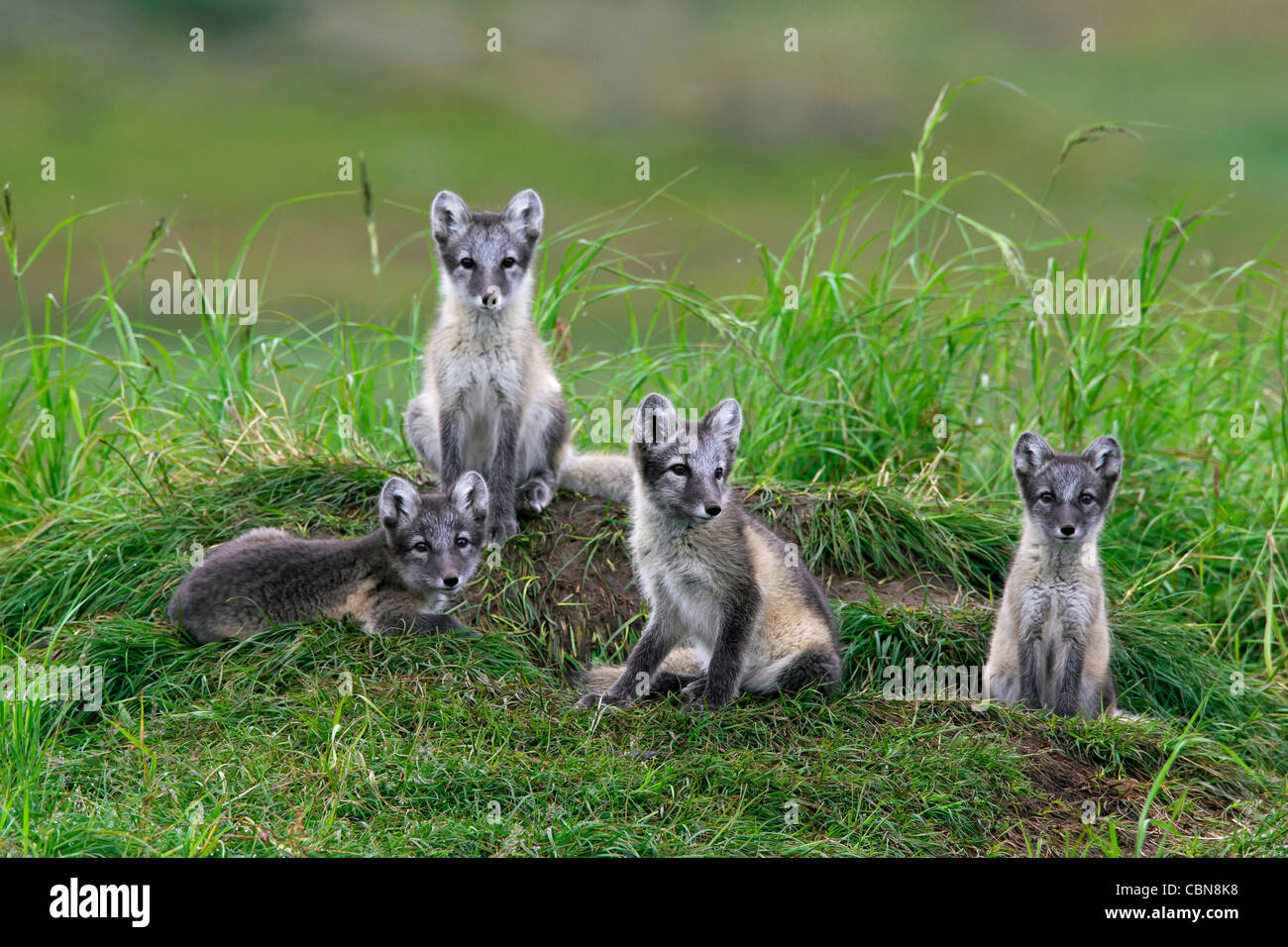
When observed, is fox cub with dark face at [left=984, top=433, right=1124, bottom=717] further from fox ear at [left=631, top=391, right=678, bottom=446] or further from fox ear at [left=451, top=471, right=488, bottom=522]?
fox ear at [left=451, top=471, right=488, bottom=522]

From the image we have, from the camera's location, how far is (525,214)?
6141 millimetres

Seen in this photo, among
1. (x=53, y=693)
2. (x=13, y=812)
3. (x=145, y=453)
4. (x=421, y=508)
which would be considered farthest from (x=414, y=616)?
(x=145, y=453)

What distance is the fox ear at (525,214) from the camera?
609 centimetres

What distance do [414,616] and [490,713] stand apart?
0.74 meters

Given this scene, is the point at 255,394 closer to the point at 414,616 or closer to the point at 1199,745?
the point at 414,616

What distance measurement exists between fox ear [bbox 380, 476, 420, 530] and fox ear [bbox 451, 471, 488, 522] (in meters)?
0.19

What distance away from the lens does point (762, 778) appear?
452 cm

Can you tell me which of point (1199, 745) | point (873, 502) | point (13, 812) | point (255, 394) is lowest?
point (1199, 745)

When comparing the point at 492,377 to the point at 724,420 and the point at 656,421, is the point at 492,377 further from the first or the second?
the point at 724,420

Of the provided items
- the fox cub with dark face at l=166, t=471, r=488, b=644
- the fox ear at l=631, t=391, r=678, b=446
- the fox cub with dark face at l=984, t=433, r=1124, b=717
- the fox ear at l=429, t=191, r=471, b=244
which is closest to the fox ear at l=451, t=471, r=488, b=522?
the fox cub with dark face at l=166, t=471, r=488, b=644

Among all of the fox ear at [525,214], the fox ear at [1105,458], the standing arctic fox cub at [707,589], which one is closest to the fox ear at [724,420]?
the standing arctic fox cub at [707,589]

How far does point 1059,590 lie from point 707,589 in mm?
1452

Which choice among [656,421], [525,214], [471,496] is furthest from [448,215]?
[656,421]

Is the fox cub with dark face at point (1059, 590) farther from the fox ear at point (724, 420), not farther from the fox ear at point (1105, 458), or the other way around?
the fox ear at point (724, 420)
